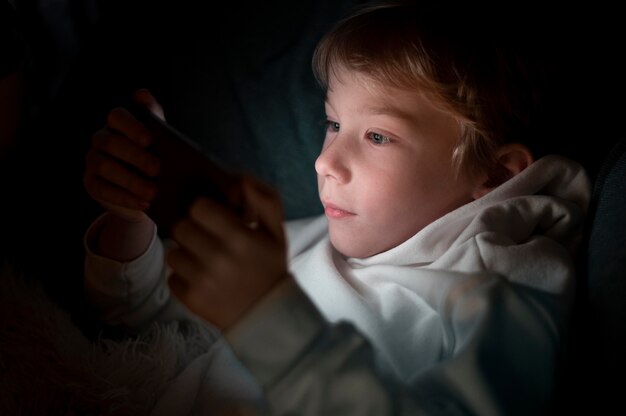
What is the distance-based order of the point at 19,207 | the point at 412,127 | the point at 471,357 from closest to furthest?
1. the point at 471,357
2. the point at 412,127
3. the point at 19,207

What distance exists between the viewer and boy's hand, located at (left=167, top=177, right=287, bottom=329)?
1.50 feet

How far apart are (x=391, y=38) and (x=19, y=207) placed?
18.9 inches

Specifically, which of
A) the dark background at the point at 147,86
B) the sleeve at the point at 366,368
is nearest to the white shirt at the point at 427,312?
the sleeve at the point at 366,368

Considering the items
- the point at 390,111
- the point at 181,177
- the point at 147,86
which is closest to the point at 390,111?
the point at 390,111

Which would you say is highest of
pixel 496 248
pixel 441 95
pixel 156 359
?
pixel 441 95

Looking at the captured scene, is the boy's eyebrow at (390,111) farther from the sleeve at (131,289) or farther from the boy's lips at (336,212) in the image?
the sleeve at (131,289)

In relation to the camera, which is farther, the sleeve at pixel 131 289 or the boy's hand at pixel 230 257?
the sleeve at pixel 131 289

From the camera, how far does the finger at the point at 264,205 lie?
0.45 meters

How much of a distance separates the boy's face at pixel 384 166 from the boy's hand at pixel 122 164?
0.16 meters

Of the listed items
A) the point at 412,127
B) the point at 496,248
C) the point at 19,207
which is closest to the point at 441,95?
the point at 412,127

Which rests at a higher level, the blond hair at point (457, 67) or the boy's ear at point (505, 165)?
the blond hair at point (457, 67)

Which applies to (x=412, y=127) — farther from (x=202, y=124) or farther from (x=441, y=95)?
(x=202, y=124)

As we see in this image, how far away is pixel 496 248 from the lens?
553 mm

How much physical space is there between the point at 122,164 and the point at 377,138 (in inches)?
9.4
